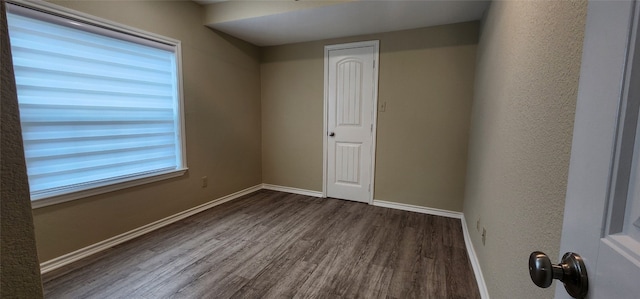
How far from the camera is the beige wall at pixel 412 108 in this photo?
2.93 m

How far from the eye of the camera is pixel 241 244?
2381 mm

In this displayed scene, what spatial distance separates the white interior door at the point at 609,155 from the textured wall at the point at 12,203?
2.84ft

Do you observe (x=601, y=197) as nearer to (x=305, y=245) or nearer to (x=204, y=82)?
(x=305, y=245)

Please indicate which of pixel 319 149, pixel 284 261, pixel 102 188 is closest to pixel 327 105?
pixel 319 149

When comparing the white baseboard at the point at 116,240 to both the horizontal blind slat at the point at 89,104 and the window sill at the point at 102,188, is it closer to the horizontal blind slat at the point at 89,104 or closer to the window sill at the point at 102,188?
the window sill at the point at 102,188

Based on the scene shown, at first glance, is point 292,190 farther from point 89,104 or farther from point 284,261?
point 89,104

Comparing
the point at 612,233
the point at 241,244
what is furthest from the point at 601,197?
the point at 241,244

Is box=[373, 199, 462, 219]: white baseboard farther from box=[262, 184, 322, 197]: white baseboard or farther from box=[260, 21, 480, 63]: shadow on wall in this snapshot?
box=[260, 21, 480, 63]: shadow on wall

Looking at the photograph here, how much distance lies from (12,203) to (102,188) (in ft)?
7.53

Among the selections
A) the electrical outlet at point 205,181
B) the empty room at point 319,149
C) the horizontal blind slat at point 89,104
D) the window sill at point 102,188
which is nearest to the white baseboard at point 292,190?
the empty room at point 319,149

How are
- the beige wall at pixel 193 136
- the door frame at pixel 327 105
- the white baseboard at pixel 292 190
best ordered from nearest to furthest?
the beige wall at pixel 193 136, the door frame at pixel 327 105, the white baseboard at pixel 292 190

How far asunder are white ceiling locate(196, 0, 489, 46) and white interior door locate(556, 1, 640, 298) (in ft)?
7.73

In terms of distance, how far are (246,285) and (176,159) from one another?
174 centimetres

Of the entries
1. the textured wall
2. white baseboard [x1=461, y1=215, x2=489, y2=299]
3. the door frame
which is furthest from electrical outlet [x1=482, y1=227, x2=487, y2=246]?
the textured wall
